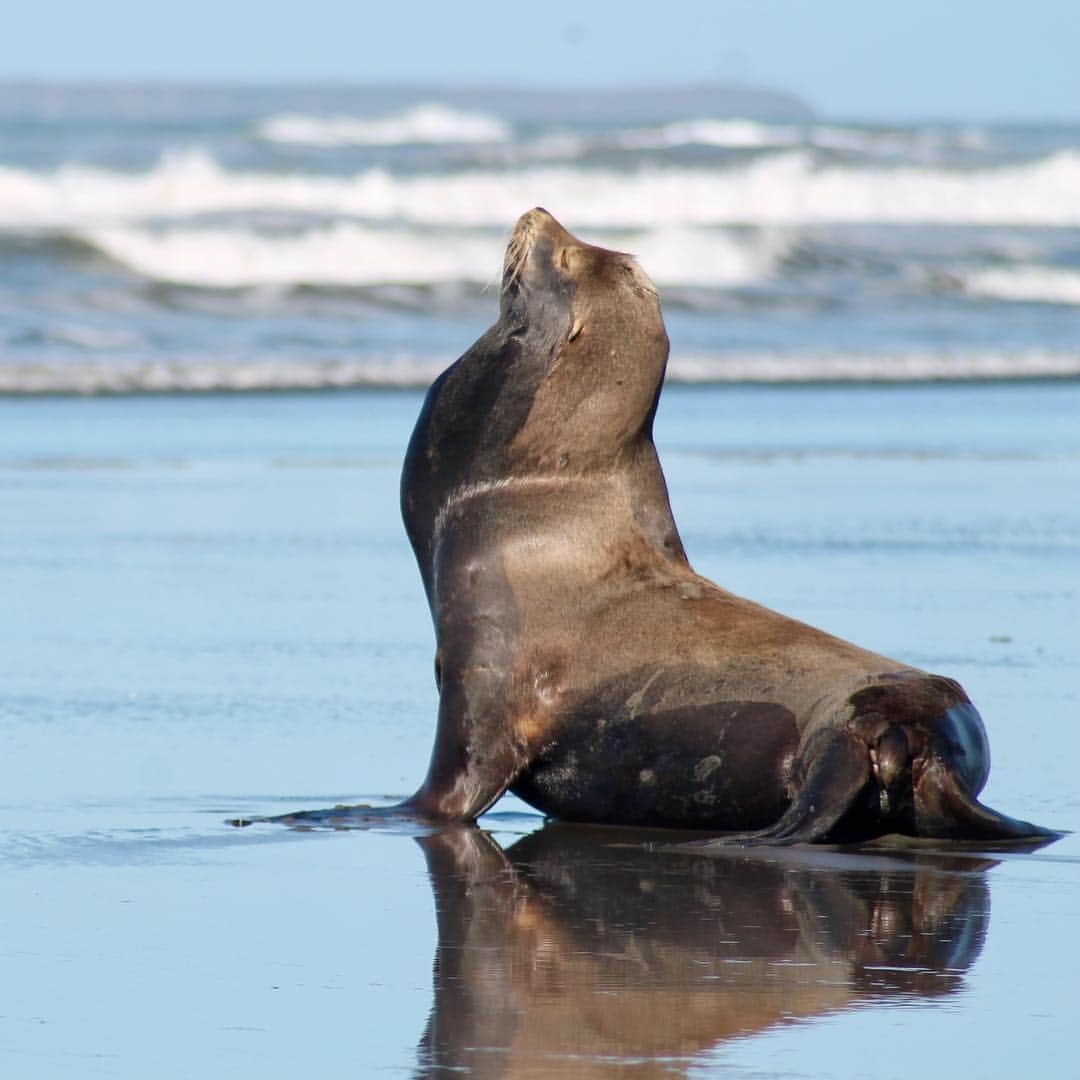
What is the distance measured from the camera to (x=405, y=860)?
14.0 ft

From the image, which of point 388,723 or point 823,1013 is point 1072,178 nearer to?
point 388,723

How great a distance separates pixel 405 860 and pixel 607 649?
0.70 m

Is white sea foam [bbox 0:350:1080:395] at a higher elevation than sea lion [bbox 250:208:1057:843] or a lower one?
higher

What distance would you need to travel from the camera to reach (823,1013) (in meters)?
3.18

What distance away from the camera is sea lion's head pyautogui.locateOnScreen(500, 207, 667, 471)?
16.6 feet

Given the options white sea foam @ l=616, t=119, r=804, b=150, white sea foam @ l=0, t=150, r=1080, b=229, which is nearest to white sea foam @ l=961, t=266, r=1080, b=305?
white sea foam @ l=0, t=150, r=1080, b=229

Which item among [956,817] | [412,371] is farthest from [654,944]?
[412,371]

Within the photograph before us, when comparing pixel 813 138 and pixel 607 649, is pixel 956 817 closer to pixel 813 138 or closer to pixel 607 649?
pixel 607 649

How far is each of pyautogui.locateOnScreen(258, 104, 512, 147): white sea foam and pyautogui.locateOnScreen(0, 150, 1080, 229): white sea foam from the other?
7.91m

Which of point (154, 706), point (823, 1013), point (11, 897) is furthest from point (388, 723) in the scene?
point (823, 1013)

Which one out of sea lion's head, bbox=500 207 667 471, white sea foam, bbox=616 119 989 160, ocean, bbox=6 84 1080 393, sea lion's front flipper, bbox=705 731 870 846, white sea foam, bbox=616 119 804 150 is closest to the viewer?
sea lion's front flipper, bbox=705 731 870 846

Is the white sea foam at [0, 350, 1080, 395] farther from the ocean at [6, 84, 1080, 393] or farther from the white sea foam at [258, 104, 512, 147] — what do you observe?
the white sea foam at [258, 104, 512, 147]

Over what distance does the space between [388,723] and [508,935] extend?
6.62 feet

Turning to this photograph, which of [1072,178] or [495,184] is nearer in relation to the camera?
[495,184]
